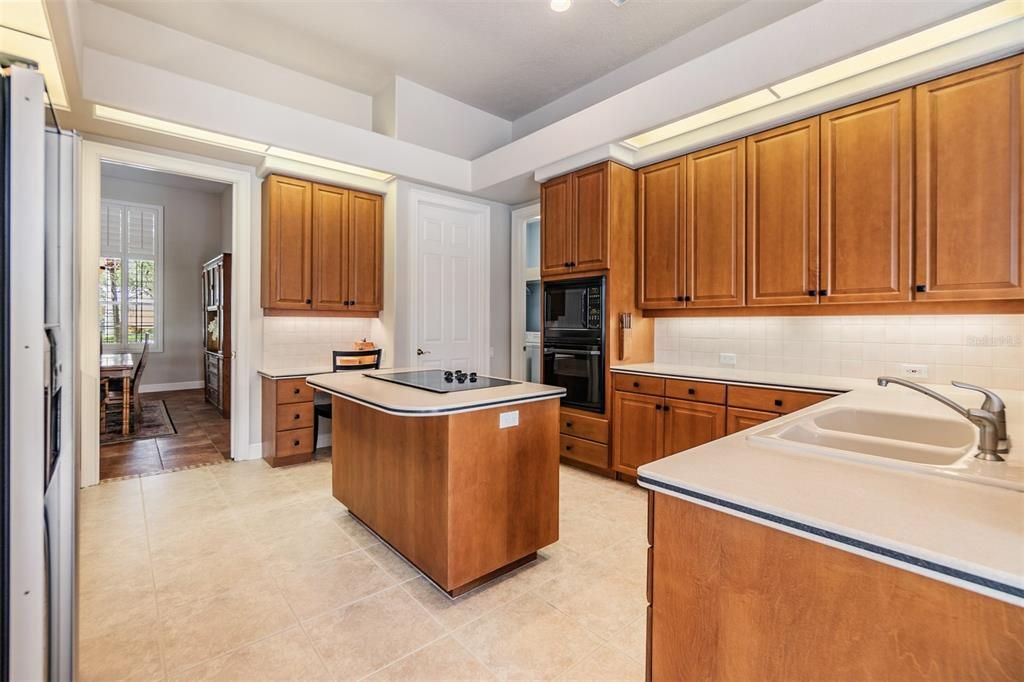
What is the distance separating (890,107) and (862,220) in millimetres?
624

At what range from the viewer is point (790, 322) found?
11.1ft

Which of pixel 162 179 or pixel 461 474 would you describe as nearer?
pixel 461 474

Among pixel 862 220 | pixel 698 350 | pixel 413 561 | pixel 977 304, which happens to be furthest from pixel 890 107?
pixel 413 561

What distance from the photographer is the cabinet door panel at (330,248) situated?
4398 millimetres

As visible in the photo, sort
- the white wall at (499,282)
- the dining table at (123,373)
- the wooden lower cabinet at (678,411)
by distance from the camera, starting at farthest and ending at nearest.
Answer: the white wall at (499,282), the dining table at (123,373), the wooden lower cabinet at (678,411)

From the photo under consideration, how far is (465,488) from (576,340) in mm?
2083

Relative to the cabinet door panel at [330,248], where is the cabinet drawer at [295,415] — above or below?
below

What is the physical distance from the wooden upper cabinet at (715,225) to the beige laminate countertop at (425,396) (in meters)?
1.72

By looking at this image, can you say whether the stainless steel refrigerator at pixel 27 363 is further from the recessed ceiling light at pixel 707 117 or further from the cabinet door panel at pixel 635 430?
the recessed ceiling light at pixel 707 117

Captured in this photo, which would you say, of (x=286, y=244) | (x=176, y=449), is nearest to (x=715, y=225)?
(x=286, y=244)

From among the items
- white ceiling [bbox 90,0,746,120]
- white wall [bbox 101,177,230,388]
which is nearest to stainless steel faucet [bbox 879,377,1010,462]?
white ceiling [bbox 90,0,746,120]

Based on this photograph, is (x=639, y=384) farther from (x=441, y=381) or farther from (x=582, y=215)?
(x=441, y=381)

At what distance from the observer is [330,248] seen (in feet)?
14.7

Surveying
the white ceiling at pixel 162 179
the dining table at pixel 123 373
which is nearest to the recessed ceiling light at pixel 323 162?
the dining table at pixel 123 373
